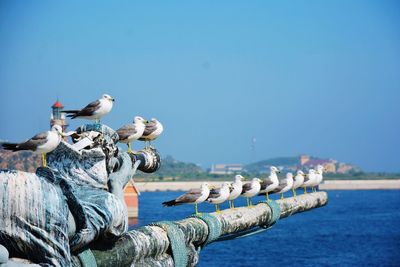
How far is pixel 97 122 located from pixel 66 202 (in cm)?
193

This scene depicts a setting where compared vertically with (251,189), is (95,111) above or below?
above

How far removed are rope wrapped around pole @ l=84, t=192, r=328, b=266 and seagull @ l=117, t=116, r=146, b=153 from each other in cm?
78

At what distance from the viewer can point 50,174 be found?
3.53 m

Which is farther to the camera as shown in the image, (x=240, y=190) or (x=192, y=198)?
(x=240, y=190)

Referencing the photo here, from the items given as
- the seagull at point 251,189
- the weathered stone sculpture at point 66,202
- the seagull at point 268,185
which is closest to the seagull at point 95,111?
the weathered stone sculpture at point 66,202

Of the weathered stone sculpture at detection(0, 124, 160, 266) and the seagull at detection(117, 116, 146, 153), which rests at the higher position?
the seagull at detection(117, 116, 146, 153)

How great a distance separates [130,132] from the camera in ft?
22.4

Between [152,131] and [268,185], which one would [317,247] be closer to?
[268,185]

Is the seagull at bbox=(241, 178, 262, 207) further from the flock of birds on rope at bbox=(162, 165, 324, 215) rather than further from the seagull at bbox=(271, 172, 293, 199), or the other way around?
the seagull at bbox=(271, 172, 293, 199)

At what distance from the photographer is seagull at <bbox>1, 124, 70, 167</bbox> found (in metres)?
4.85

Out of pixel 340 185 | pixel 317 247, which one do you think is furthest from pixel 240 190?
pixel 340 185

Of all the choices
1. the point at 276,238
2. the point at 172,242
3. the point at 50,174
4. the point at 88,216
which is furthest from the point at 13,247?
the point at 276,238

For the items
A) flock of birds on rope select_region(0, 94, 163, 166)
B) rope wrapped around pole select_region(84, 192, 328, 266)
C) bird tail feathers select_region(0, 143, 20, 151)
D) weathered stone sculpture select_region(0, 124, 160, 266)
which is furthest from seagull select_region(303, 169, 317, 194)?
weathered stone sculpture select_region(0, 124, 160, 266)

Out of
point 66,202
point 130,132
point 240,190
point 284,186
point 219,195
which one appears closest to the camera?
point 66,202
